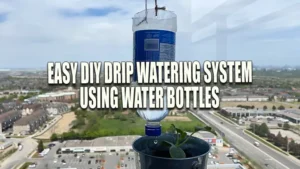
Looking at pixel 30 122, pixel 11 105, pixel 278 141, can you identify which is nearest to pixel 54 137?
pixel 30 122

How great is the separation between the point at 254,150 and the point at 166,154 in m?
3.85

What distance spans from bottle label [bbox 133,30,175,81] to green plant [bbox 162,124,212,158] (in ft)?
0.46

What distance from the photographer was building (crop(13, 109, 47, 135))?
4.83 m

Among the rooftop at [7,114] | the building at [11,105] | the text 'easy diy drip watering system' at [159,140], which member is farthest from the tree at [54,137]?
the text 'easy diy drip watering system' at [159,140]

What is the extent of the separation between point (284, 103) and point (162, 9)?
4759 mm

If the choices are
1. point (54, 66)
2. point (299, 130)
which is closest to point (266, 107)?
point (299, 130)

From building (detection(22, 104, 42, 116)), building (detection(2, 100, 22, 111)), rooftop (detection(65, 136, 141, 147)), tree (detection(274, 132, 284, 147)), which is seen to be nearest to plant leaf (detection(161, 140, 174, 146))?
rooftop (detection(65, 136, 141, 147))

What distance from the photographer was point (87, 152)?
12.5 feet

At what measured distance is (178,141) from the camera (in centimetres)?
40

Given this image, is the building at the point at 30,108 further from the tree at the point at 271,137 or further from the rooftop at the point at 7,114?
the tree at the point at 271,137

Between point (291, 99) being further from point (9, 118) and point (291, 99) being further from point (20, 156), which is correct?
point (9, 118)

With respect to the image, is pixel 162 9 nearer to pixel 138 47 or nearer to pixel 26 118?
pixel 138 47

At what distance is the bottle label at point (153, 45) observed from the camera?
468mm

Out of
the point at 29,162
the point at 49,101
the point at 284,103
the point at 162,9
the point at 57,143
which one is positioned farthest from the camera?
the point at 49,101
